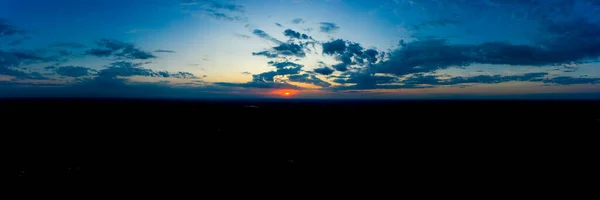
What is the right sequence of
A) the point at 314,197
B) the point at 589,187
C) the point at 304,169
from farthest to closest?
the point at 304,169, the point at 589,187, the point at 314,197

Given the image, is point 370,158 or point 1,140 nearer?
point 370,158

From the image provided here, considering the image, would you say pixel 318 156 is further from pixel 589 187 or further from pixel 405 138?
pixel 589 187

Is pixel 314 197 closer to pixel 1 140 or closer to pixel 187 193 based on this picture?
pixel 187 193

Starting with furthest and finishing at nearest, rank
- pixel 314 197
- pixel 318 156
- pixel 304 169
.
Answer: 1. pixel 318 156
2. pixel 304 169
3. pixel 314 197

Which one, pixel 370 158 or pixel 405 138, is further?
pixel 405 138

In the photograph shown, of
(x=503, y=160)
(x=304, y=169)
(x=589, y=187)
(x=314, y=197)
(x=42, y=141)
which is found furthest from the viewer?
(x=42, y=141)

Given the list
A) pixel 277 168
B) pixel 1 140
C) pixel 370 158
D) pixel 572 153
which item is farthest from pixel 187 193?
pixel 572 153

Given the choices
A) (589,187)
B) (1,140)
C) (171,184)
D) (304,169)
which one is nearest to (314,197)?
(304,169)

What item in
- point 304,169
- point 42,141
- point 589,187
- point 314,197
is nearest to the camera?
point 314,197
